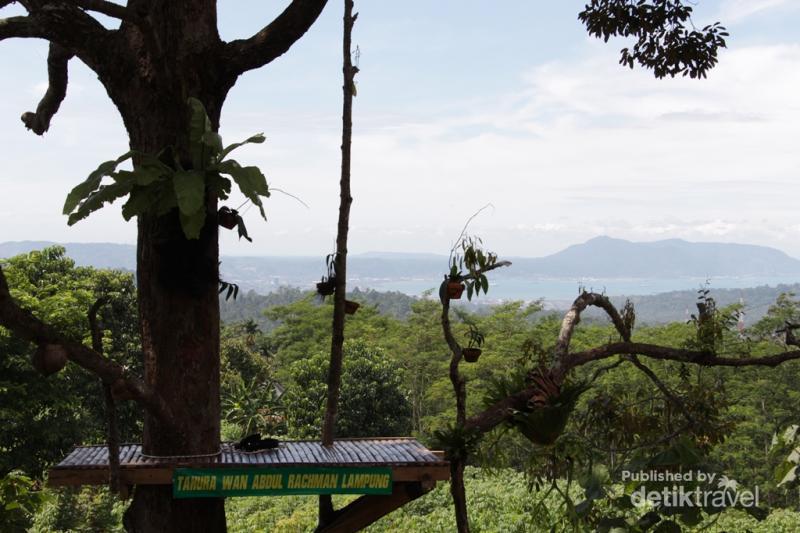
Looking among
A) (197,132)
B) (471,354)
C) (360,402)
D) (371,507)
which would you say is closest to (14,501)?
(371,507)

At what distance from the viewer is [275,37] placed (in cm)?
541

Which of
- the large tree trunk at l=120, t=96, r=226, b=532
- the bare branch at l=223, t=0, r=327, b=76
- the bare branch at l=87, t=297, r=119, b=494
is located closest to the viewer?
the bare branch at l=87, t=297, r=119, b=494

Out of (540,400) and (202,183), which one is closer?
A: (202,183)

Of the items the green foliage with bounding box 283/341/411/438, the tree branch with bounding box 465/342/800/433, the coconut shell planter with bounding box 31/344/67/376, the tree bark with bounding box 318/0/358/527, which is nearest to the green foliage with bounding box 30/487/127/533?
the green foliage with bounding box 283/341/411/438

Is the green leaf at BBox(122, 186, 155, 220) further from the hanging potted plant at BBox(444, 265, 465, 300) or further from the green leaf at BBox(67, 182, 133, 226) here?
the hanging potted plant at BBox(444, 265, 465, 300)

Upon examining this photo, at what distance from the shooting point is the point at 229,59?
212 inches

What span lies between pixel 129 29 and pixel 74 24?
0.33 m

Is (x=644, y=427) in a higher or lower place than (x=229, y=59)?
lower

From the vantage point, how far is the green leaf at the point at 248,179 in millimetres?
4789

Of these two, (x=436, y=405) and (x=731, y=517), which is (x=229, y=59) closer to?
(x=731, y=517)

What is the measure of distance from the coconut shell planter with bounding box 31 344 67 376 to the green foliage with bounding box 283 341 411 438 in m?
22.1

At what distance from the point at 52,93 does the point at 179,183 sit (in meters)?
2.51

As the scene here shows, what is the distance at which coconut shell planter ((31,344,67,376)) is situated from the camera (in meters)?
3.99

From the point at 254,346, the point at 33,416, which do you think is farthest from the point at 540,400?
the point at 254,346
